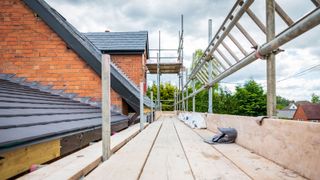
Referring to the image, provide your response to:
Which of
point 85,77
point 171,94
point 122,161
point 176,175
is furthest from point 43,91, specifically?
point 171,94

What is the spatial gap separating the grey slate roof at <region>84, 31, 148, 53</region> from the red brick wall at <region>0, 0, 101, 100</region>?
231 inches

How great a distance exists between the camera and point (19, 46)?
4.97 meters

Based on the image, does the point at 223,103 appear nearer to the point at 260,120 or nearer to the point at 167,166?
the point at 260,120

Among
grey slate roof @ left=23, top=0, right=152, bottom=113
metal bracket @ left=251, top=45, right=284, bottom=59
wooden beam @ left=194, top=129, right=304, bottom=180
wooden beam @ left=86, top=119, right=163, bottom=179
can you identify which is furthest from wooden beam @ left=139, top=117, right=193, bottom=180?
grey slate roof @ left=23, top=0, right=152, bottom=113

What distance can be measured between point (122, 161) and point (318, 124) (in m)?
1.14

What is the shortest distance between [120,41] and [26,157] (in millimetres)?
10350

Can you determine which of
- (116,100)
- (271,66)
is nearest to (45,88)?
(116,100)

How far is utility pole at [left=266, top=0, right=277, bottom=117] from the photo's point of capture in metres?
1.91

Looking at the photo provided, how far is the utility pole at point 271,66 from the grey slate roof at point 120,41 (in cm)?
918

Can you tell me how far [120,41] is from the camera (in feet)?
38.6

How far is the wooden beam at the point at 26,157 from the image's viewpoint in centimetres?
150

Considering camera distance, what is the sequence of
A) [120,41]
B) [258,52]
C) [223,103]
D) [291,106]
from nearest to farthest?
[258,52]
[120,41]
[223,103]
[291,106]

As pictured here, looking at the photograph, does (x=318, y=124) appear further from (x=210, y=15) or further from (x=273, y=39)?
(x=210, y=15)

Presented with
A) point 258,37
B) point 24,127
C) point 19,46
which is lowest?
point 24,127
